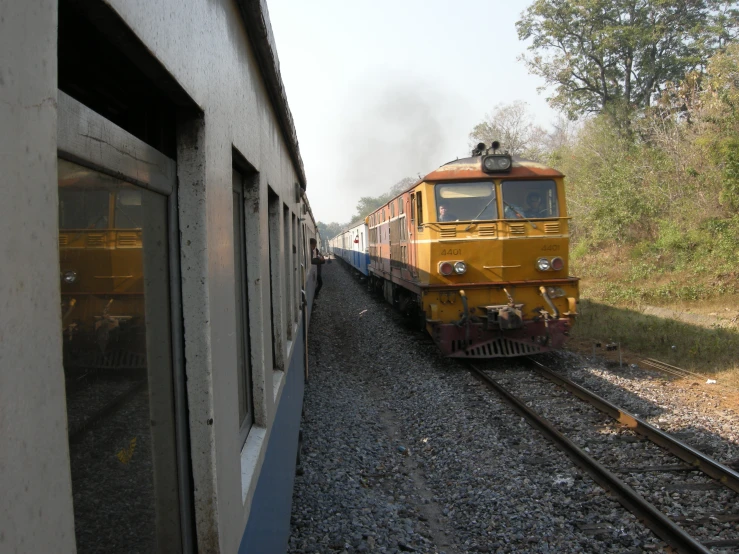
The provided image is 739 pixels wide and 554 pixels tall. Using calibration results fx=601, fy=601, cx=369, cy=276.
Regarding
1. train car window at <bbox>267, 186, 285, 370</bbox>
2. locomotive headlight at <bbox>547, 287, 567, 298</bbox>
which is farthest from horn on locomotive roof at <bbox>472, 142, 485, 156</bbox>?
train car window at <bbox>267, 186, 285, 370</bbox>

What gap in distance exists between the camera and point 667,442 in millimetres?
5418

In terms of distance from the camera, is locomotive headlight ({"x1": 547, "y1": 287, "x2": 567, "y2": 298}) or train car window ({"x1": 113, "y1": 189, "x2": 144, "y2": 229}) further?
locomotive headlight ({"x1": 547, "y1": 287, "x2": 567, "y2": 298})

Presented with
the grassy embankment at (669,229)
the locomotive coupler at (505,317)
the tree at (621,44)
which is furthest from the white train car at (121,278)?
the tree at (621,44)

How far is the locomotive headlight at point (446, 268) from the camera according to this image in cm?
897

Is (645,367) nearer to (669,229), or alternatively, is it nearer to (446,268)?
(446,268)

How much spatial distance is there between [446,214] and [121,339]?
8091mm

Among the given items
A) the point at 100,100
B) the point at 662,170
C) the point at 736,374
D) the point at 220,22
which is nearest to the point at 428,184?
the point at 736,374

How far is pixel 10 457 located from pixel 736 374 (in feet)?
30.4

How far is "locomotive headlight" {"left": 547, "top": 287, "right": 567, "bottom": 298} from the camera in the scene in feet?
29.8

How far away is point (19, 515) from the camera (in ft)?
2.35

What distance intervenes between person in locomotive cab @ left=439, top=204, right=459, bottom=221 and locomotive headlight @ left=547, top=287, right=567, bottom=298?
1.78 metres

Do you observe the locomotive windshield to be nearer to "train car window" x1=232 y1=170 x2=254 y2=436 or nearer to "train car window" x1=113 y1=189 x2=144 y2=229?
"train car window" x1=232 y1=170 x2=254 y2=436

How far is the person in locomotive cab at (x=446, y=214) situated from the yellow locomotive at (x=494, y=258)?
2 centimetres

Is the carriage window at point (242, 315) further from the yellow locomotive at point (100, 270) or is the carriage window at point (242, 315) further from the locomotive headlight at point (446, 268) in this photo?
the locomotive headlight at point (446, 268)
